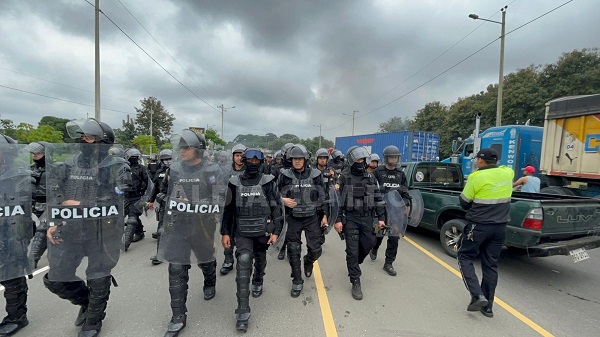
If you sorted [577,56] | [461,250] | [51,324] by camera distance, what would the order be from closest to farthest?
[51,324], [461,250], [577,56]

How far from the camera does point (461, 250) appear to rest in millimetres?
3307

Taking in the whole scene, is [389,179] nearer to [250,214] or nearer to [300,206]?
[300,206]

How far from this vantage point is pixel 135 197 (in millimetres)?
5465

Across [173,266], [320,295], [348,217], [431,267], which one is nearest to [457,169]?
[431,267]

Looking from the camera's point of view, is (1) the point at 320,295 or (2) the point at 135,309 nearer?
(2) the point at 135,309

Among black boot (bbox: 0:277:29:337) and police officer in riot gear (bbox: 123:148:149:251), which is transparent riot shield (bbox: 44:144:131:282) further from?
police officer in riot gear (bbox: 123:148:149:251)

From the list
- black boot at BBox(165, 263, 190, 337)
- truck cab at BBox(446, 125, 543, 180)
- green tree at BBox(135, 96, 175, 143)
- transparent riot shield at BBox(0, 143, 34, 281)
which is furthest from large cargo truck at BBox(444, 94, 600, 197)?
green tree at BBox(135, 96, 175, 143)

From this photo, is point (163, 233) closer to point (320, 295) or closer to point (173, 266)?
point (173, 266)

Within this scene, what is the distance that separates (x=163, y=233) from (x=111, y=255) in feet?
1.54

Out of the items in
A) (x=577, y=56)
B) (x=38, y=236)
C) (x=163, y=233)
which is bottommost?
(x=38, y=236)

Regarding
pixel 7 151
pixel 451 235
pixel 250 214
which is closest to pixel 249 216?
pixel 250 214

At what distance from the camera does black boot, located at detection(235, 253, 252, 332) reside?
2729mm

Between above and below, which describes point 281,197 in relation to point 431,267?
above

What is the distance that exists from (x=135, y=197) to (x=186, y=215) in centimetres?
353
